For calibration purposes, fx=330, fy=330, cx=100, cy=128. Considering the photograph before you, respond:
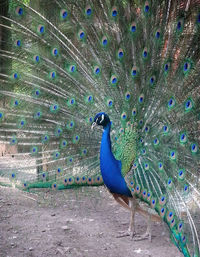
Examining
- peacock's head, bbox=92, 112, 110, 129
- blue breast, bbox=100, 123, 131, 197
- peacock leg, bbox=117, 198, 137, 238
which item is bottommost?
peacock leg, bbox=117, 198, 137, 238

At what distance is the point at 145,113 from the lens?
291 centimetres

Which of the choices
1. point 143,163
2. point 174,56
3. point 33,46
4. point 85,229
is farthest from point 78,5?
point 85,229

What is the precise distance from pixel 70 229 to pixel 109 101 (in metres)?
1.33

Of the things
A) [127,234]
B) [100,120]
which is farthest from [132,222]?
[100,120]

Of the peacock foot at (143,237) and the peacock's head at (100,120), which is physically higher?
the peacock's head at (100,120)

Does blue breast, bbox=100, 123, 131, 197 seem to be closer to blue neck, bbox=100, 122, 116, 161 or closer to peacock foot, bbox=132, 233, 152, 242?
blue neck, bbox=100, 122, 116, 161

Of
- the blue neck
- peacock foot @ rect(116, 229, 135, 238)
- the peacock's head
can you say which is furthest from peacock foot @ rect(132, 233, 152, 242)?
the peacock's head

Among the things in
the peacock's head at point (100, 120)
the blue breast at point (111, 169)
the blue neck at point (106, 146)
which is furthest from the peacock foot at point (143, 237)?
the peacock's head at point (100, 120)

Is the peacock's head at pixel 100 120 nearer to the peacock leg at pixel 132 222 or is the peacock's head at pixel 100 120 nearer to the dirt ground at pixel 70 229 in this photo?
the peacock leg at pixel 132 222

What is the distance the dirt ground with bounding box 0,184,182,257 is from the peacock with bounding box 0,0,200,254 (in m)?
0.28

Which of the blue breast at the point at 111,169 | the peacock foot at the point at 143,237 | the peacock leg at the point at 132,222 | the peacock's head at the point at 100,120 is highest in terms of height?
the peacock's head at the point at 100,120

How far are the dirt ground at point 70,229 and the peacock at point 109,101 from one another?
28 cm

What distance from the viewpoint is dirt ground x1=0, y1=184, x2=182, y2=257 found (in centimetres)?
283

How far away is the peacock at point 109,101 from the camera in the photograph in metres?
2.62
